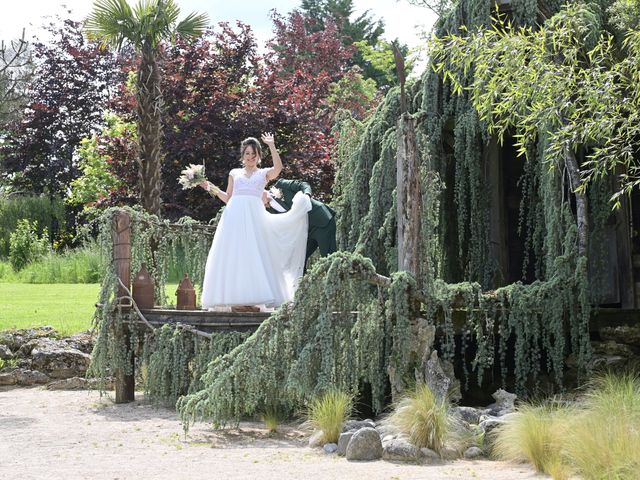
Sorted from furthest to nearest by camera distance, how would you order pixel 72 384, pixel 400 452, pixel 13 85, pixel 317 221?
pixel 13 85
pixel 72 384
pixel 317 221
pixel 400 452

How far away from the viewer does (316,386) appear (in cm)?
854

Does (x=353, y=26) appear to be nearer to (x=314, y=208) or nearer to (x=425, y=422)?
(x=314, y=208)

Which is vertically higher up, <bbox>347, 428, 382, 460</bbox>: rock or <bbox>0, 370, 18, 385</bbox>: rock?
<bbox>0, 370, 18, 385</bbox>: rock

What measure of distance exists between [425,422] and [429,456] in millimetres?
278

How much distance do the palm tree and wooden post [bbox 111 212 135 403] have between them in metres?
5.30

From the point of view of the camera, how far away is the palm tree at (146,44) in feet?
52.7

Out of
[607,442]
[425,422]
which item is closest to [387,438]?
[425,422]

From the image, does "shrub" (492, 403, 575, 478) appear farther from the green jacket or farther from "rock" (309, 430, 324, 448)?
the green jacket

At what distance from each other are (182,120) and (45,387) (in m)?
10.4

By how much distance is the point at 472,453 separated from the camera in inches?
297

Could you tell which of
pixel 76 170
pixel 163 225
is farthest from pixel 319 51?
pixel 163 225

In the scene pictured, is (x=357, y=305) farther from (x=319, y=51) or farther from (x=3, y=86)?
(x=3, y=86)

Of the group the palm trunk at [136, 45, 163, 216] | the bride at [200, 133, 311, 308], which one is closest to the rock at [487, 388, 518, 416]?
the bride at [200, 133, 311, 308]

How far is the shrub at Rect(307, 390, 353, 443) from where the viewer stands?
7.93m
